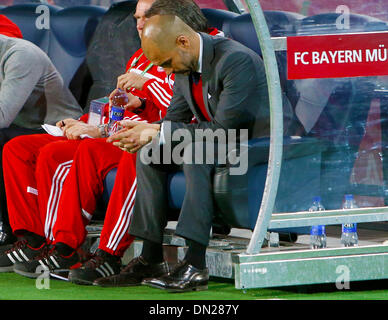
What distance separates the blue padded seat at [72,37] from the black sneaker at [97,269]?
4.92 feet

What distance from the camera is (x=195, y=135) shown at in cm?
362

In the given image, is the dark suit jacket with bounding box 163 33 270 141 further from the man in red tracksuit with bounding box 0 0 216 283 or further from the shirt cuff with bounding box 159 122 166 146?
the man in red tracksuit with bounding box 0 0 216 283

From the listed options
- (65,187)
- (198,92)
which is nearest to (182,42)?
(198,92)

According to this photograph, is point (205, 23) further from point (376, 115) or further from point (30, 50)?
point (30, 50)

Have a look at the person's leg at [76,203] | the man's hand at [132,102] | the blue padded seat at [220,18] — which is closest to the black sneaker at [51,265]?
the person's leg at [76,203]

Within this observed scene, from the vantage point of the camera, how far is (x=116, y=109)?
4.18 meters

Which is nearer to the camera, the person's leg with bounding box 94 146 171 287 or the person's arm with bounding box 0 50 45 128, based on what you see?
the person's leg with bounding box 94 146 171 287

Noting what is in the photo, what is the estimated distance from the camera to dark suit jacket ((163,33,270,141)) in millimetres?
3547

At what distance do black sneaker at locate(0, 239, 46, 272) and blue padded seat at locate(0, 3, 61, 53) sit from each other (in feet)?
4.49

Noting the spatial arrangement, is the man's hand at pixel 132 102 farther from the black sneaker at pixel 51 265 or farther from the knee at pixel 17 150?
the black sneaker at pixel 51 265

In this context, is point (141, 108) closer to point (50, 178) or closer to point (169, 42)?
point (50, 178)

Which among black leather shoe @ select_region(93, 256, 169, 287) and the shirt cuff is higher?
the shirt cuff

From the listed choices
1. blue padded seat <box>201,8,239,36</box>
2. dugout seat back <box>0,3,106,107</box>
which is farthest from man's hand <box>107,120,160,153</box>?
dugout seat back <box>0,3,106,107</box>

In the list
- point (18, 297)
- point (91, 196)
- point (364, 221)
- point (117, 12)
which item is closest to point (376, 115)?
point (364, 221)
